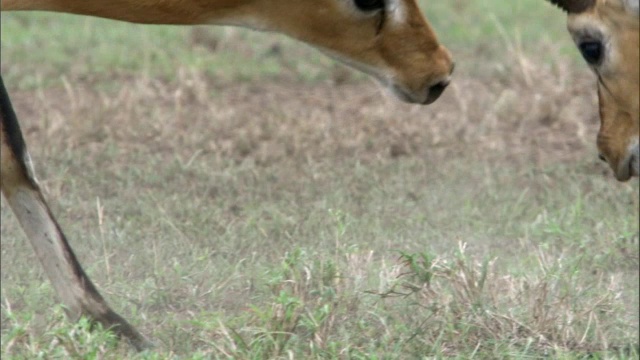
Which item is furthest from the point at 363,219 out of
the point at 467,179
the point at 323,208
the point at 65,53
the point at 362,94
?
the point at 65,53

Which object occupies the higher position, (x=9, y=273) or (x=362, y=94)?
(x=9, y=273)

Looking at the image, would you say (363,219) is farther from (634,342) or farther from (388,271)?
(634,342)

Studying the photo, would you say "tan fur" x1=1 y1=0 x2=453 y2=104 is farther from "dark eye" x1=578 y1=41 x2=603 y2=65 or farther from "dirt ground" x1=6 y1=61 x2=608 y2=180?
"dirt ground" x1=6 y1=61 x2=608 y2=180

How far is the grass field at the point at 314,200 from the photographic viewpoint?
384 centimetres

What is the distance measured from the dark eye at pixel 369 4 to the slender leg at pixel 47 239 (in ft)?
3.45

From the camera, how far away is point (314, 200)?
5.15 metres

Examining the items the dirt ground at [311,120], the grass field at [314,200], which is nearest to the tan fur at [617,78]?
the grass field at [314,200]

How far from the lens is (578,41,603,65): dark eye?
13.1 ft

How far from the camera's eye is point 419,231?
4.91 meters

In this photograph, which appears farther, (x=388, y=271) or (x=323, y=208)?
(x=323, y=208)

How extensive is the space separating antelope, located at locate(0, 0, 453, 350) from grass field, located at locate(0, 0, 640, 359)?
0.51 feet

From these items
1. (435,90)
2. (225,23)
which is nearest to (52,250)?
(225,23)

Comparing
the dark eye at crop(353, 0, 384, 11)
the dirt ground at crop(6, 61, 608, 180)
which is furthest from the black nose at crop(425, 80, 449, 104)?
the dirt ground at crop(6, 61, 608, 180)

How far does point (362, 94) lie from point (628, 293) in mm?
2264
